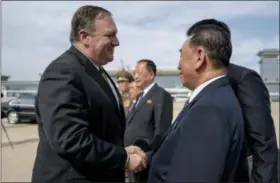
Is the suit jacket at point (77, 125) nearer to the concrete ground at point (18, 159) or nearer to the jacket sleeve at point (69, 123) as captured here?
the jacket sleeve at point (69, 123)

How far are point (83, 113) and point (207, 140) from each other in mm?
792

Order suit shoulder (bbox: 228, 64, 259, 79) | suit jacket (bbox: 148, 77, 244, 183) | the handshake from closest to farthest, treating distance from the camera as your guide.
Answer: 1. suit jacket (bbox: 148, 77, 244, 183)
2. the handshake
3. suit shoulder (bbox: 228, 64, 259, 79)

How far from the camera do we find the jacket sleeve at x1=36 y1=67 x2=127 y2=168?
2086 mm

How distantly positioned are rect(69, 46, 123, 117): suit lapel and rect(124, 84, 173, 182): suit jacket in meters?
1.78

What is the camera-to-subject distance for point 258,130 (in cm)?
236

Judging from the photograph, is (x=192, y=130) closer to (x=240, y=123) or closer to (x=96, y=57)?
(x=240, y=123)

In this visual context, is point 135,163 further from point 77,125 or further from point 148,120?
point 148,120

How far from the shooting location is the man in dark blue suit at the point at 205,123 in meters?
1.61

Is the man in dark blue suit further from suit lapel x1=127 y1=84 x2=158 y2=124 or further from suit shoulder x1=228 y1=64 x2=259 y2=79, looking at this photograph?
suit lapel x1=127 y1=84 x2=158 y2=124

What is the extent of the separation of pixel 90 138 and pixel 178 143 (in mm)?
596

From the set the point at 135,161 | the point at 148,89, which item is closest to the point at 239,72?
the point at 135,161

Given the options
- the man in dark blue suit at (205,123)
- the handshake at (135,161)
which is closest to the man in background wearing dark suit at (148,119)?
the handshake at (135,161)

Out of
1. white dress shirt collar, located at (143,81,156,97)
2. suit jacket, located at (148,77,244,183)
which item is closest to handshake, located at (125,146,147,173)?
suit jacket, located at (148,77,244,183)

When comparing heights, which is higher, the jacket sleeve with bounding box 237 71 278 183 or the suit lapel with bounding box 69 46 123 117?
the suit lapel with bounding box 69 46 123 117
